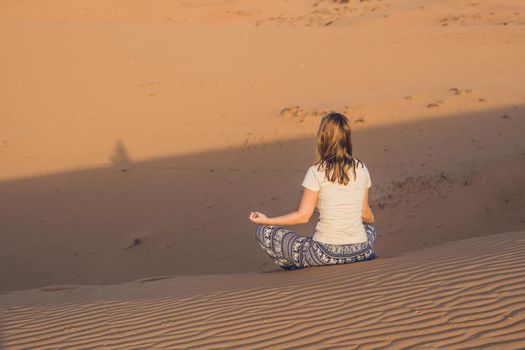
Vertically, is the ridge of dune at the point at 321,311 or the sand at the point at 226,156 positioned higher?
the sand at the point at 226,156

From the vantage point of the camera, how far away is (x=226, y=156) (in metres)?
12.0

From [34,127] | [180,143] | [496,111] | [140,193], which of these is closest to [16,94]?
[34,127]

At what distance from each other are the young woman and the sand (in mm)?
186

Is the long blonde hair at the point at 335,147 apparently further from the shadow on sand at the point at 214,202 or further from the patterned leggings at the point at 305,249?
the shadow on sand at the point at 214,202

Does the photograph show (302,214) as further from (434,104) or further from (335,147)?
(434,104)

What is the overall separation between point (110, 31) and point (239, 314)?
16.9 meters

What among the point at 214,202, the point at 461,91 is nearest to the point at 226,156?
the point at 214,202

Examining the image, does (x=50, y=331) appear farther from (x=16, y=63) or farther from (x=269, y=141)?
(x=16, y=63)

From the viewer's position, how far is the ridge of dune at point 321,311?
4402 millimetres

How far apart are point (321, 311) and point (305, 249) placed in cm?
95

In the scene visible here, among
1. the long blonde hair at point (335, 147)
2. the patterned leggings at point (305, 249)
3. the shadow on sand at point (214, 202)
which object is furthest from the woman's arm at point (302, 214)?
the shadow on sand at point (214, 202)

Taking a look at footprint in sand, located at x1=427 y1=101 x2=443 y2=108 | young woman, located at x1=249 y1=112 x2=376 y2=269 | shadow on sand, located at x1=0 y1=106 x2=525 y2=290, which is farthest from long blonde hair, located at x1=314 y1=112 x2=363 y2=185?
footprint in sand, located at x1=427 y1=101 x2=443 y2=108

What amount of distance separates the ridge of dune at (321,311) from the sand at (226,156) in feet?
0.10

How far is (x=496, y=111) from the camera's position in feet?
41.1
